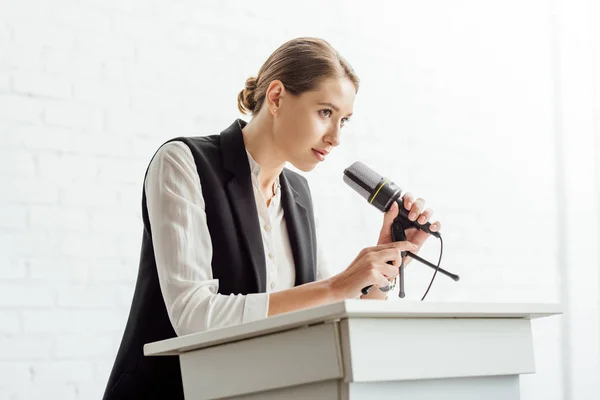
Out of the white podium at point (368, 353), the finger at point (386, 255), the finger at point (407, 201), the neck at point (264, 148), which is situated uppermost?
the neck at point (264, 148)

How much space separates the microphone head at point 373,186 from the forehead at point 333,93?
16 centimetres

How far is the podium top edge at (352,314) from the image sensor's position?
3.51 feet

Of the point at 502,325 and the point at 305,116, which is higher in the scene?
the point at 305,116

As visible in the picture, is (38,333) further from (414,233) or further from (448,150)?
(448,150)

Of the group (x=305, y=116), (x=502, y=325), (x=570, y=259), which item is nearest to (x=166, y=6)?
(x=305, y=116)

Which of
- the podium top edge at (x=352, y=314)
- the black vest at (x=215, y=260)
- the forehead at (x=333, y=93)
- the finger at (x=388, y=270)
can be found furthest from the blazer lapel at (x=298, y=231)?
the podium top edge at (x=352, y=314)

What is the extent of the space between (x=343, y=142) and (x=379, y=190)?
1040 millimetres

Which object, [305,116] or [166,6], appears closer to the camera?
[305,116]

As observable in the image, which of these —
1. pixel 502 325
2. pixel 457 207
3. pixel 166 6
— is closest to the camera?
pixel 502 325

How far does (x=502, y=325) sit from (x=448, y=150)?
1767mm

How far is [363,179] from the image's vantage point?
5.73ft

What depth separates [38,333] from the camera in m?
2.08

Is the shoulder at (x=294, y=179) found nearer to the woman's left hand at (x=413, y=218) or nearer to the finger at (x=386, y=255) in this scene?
the woman's left hand at (x=413, y=218)

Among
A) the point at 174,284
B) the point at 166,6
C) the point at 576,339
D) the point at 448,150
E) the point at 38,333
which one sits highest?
the point at 166,6
